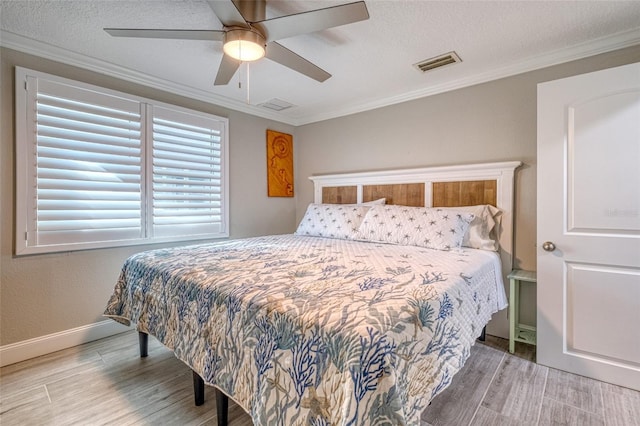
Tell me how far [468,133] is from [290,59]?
1780 mm

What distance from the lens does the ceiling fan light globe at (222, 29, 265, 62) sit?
5.25 feet

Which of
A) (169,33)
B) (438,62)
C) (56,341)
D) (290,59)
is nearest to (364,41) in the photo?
(290,59)

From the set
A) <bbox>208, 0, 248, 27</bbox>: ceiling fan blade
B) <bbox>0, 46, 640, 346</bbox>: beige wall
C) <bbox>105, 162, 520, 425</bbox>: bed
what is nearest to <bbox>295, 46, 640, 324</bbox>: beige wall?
<bbox>0, 46, 640, 346</bbox>: beige wall

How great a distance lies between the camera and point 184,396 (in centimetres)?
176

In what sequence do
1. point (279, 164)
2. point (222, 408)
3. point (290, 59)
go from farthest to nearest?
point (279, 164), point (290, 59), point (222, 408)

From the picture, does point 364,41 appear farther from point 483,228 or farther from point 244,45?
point 483,228

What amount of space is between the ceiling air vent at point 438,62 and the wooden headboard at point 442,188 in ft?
2.88

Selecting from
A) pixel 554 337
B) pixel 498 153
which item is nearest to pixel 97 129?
pixel 498 153

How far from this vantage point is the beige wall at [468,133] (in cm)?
237

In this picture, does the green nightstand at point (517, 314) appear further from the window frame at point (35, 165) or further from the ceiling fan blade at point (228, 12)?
the window frame at point (35, 165)

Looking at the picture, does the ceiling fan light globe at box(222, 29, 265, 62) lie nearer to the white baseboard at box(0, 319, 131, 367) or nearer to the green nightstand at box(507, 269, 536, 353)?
the green nightstand at box(507, 269, 536, 353)

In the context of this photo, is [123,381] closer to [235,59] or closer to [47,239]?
[47,239]

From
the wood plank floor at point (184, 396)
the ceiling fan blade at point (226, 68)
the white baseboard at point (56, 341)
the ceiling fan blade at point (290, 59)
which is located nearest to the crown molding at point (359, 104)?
the ceiling fan blade at point (226, 68)

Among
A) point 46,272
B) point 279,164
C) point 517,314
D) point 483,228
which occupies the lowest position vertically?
point 517,314
